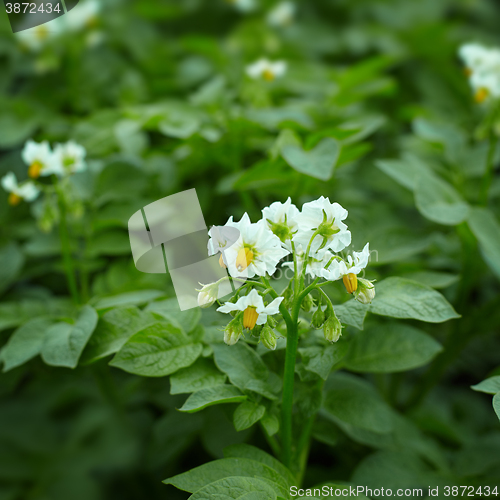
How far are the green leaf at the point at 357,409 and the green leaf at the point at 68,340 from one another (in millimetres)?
383

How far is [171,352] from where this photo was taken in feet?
2.23

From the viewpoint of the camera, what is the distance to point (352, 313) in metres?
0.62

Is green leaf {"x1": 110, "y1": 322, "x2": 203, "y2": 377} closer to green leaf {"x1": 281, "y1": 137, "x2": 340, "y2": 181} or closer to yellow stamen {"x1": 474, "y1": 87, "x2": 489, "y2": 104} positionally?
green leaf {"x1": 281, "y1": 137, "x2": 340, "y2": 181}

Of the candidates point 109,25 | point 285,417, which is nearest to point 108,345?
point 285,417

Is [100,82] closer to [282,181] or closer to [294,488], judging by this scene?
[282,181]

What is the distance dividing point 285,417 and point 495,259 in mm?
502

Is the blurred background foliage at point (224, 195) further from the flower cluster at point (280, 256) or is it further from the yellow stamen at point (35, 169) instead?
the flower cluster at point (280, 256)

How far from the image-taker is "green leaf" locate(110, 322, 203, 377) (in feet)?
2.14

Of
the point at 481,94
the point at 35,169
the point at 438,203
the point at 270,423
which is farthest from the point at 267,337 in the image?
the point at 481,94

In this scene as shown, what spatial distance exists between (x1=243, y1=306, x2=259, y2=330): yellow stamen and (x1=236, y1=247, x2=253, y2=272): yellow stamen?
5 centimetres

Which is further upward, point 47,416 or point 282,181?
point 282,181

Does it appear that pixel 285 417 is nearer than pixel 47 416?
Yes

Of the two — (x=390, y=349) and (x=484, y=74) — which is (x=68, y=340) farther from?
(x=484, y=74)

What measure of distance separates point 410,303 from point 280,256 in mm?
204
